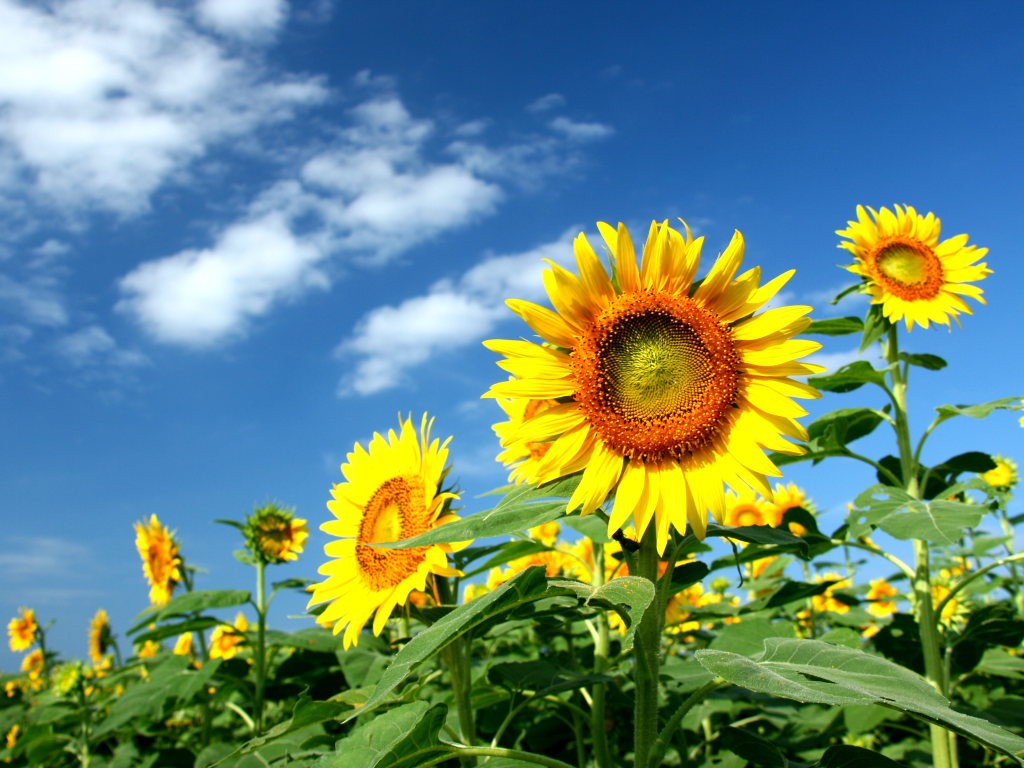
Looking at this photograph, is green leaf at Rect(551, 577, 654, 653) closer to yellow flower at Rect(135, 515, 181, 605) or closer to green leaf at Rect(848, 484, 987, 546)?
green leaf at Rect(848, 484, 987, 546)

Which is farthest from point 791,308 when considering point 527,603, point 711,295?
point 527,603

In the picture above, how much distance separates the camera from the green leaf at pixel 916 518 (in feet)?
8.46

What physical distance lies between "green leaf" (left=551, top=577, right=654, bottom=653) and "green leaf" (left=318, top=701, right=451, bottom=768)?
0.43 m

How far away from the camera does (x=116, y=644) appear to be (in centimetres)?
702

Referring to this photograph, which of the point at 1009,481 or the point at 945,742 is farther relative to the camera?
the point at 1009,481

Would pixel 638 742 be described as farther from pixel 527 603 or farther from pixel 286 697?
pixel 286 697

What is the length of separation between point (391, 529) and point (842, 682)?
1649mm

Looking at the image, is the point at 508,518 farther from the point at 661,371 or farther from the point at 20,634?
the point at 20,634

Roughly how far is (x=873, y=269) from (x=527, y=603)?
281 cm

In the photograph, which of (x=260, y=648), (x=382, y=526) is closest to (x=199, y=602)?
(x=260, y=648)

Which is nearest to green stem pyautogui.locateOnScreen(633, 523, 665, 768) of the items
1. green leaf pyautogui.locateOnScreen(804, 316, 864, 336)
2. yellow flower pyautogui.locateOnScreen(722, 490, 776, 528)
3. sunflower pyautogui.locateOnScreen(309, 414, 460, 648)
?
sunflower pyautogui.locateOnScreen(309, 414, 460, 648)

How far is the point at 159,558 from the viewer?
5574 mm

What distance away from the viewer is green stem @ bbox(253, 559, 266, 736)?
3852 millimetres

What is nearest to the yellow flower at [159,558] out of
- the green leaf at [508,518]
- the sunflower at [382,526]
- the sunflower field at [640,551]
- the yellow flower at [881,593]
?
the sunflower field at [640,551]
